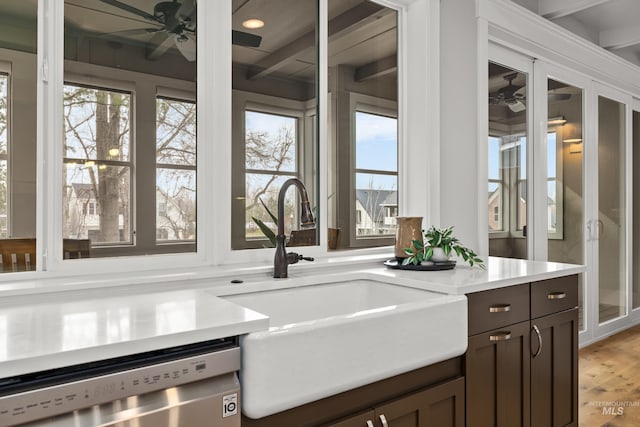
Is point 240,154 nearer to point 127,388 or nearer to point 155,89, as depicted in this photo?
point 155,89

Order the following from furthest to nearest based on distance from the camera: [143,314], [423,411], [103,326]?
1. [423,411]
2. [143,314]
3. [103,326]

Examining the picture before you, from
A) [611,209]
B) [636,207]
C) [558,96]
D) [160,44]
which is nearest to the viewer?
[160,44]

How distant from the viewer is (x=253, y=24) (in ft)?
6.75

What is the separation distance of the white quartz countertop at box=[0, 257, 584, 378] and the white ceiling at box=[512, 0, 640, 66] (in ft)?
7.05

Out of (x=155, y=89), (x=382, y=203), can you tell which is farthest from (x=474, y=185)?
(x=155, y=89)

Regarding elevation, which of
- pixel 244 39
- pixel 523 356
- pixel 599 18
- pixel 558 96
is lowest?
pixel 523 356

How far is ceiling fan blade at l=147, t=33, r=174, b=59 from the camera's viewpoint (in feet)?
5.90

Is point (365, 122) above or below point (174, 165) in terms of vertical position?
above

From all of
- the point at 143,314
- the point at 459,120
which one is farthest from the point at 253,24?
the point at 143,314

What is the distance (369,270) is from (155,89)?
1181mm

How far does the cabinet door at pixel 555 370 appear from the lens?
1897mm

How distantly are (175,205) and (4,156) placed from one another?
23.4 inches

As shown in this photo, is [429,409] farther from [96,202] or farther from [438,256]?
[96,202]

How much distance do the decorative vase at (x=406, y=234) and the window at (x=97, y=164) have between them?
117 cm
